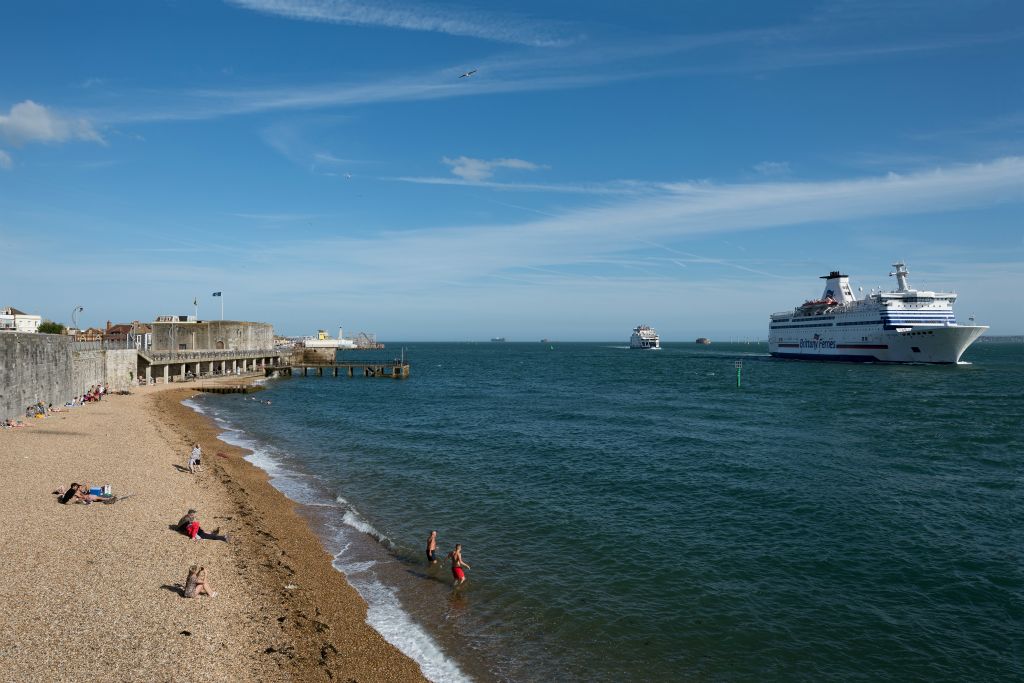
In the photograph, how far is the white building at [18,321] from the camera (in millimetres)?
55359

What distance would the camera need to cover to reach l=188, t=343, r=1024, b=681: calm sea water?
12.7 m

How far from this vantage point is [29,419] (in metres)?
32.9

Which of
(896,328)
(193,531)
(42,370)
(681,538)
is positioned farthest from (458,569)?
(896,328)

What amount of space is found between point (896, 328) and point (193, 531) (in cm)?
9832

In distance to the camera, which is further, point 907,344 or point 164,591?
point 907,344

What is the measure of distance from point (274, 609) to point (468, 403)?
42892mm

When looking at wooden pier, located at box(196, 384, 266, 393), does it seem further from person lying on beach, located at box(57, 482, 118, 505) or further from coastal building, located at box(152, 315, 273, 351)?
person lying on beach, located at box(57, 482, 118, 505)

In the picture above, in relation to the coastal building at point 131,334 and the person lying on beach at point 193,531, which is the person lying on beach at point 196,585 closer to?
the person lying on beach at point 193,531

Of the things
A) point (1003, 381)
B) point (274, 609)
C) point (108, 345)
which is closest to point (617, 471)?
Answer: point (274, 609)

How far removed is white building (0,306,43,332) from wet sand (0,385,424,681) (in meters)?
41.6

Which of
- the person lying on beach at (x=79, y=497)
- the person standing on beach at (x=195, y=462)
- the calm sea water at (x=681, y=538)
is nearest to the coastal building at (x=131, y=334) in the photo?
the calm sea water at (x=681, y=538)

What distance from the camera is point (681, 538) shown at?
62.8ft

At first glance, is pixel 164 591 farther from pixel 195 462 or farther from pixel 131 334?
pixel 131 334

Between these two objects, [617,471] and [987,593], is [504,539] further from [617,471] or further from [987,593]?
[987,593]
